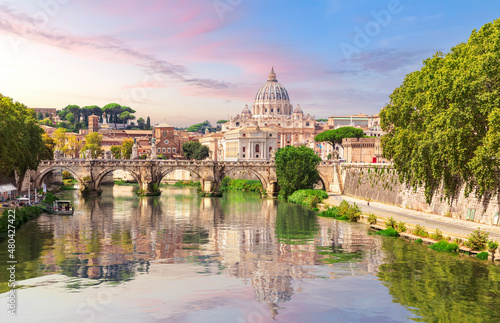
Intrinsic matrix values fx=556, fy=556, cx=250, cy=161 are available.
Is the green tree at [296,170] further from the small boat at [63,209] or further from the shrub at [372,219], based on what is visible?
the small boat at [63,209]

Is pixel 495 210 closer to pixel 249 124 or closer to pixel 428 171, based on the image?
pixel 428 171

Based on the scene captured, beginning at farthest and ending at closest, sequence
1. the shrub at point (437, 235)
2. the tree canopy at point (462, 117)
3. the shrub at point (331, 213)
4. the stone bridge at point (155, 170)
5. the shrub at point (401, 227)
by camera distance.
A: 1. the stone bridge at point (155, 170)
2. the shrub at point (331, 213)
3. the shrub at point (401, 227)
4. the shrub at point (437, 235)
5. the tree canopy at point (462, 117)

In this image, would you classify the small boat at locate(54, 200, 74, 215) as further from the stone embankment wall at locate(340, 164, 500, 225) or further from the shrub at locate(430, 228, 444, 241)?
the shrub at locate(430, 228, 444, 241)

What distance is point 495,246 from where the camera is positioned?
1000 inches

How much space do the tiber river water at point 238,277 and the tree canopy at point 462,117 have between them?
Result: 5424 millimetres

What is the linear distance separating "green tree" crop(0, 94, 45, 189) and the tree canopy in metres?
26.1

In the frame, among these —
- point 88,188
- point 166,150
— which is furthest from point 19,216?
point 166,150

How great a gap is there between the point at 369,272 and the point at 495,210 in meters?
12.1

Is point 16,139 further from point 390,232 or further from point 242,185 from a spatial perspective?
point 242,185

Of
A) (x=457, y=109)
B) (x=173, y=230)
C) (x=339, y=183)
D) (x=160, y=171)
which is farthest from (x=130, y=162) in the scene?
(x=457, y=109)

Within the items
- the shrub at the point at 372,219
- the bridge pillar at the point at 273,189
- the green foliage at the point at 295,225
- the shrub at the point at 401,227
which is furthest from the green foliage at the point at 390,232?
the bridge pillar at the point at 273,189

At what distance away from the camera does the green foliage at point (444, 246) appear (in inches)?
1071

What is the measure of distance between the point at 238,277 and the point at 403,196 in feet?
88.3

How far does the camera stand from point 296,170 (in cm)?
6122
